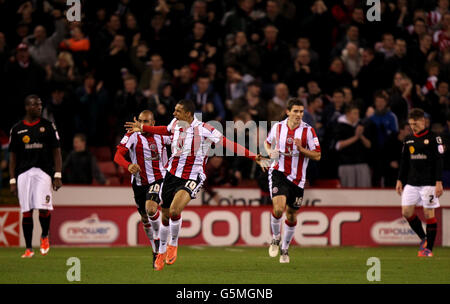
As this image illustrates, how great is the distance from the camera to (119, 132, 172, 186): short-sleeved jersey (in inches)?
481

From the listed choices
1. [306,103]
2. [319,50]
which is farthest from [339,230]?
[319,50]

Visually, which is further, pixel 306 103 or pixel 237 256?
pixel 306 103

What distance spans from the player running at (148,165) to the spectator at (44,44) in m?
7.38

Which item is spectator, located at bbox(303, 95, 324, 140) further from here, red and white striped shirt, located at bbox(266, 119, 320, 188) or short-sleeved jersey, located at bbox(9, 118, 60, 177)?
short-sleeved jersey, located at bbox(9, 118, 60, 177)

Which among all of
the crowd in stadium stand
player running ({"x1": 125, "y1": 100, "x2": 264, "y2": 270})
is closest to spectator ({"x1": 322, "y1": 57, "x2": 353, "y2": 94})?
the crowd in stadium stand

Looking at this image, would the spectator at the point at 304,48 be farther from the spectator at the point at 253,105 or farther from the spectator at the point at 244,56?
the spectator at the point at 253,105

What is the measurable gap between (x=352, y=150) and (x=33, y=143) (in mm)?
7045

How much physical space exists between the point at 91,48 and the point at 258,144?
4804 mm

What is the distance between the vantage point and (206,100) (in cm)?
1791

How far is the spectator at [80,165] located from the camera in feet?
56.7

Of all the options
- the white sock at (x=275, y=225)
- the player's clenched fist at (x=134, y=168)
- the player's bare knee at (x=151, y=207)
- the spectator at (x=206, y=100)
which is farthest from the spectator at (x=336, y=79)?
the player's clenched fist at (x=134, y=168)

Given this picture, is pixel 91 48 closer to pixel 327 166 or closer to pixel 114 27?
pixel 114 27

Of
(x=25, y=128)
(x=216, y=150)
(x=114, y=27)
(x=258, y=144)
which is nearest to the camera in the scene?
(x=25, y=128)

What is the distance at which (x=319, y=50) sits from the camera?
20.6 meters
